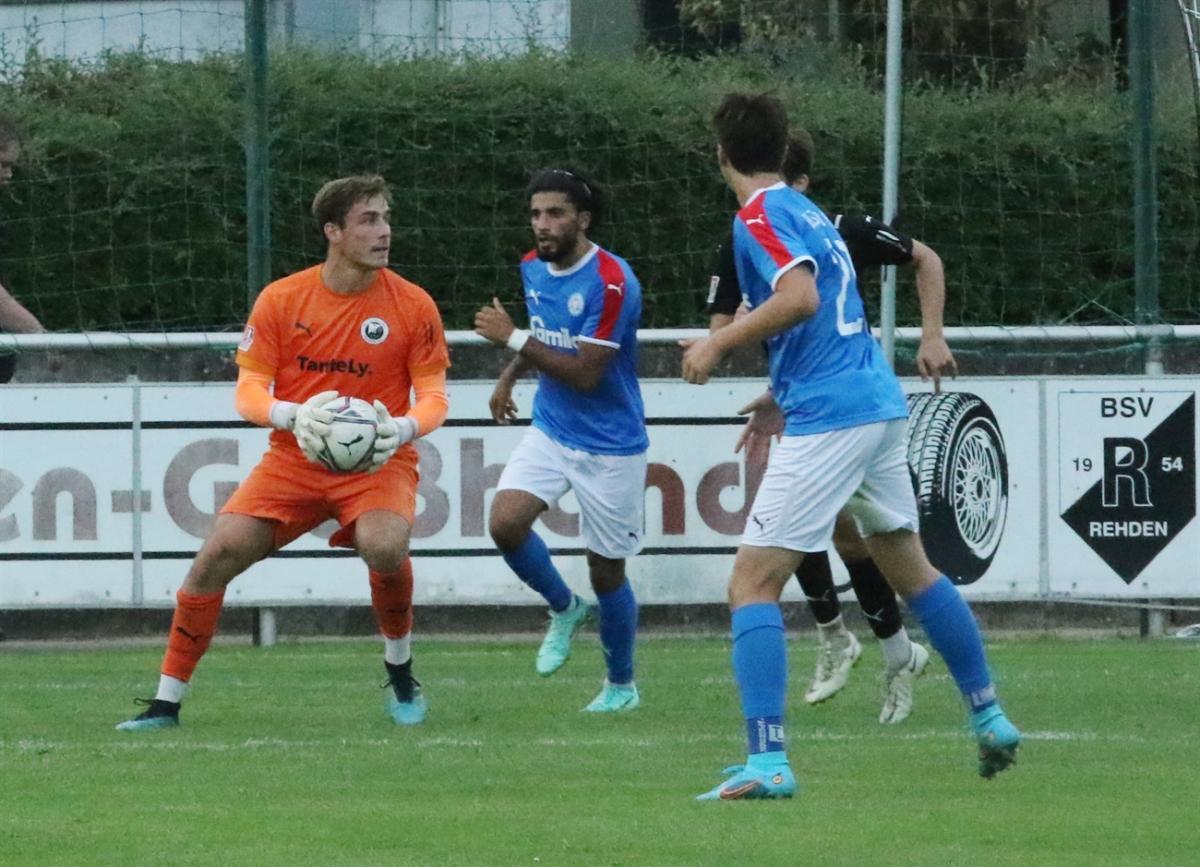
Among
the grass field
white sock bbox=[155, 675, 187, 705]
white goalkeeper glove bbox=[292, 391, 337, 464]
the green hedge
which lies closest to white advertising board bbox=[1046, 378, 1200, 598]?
the green hedge

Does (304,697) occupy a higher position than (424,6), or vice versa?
(424,6)

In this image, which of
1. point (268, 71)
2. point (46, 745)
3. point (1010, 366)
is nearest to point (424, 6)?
point (268, 71)

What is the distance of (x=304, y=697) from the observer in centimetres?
946

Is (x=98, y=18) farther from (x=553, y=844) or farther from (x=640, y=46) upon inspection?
(x=553, y=844)

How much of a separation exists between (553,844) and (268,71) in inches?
306

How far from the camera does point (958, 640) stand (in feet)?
22.2

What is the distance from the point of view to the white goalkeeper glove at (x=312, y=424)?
26.2 ft

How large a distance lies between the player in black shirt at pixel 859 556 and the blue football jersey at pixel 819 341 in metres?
1.12

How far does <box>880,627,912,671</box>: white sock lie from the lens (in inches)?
331

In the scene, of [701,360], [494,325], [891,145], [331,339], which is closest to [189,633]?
[331,339]

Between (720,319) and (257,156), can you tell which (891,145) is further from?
(720,319)

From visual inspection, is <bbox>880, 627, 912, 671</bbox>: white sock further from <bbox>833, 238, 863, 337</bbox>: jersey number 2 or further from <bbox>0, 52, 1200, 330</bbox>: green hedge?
<bbox>0, 52, 1200, 330</bbox>: green hedge

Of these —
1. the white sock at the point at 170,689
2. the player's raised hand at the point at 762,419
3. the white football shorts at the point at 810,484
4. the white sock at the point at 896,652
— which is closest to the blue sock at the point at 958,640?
the white football shorts at the point at 810,484

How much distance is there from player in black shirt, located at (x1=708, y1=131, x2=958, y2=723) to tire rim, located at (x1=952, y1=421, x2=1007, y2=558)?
322cm
